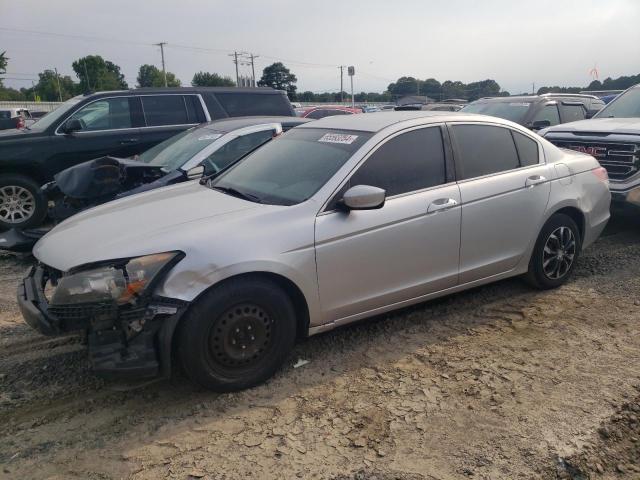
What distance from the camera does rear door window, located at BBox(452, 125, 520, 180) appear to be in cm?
433

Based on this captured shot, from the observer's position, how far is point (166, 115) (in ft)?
27.7

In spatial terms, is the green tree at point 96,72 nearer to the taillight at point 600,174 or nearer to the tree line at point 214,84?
the tree line at point 214,84

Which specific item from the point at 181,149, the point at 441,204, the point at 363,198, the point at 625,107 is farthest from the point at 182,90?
the point at 625,107

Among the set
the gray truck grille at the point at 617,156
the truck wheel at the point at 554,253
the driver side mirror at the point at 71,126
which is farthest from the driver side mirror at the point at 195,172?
the gray truck grille at the point at 617,156

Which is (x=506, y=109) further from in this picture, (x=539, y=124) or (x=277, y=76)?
(x=277, y=76)

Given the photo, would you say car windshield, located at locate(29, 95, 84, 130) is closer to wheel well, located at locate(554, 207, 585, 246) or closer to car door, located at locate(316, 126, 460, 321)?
car door, located at locate(316, 126, 460, 321)

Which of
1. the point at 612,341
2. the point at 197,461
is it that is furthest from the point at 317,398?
the point at 612,341

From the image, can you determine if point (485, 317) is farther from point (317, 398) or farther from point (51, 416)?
point (51, 416)

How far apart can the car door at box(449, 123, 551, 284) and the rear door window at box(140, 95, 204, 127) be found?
211 inches

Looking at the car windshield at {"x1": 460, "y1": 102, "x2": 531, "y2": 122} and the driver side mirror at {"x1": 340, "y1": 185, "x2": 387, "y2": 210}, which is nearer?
the driver side mirror at {"x1": 340, "y1": 185, "x2": 387, "y2": 210}

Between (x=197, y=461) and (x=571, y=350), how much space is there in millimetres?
2693

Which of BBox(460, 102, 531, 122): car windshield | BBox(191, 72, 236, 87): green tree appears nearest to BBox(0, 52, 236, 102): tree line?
BBox(191, 72, 236, 87): green tree

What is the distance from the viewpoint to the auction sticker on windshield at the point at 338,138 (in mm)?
4016

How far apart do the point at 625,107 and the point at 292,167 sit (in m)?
6.19
